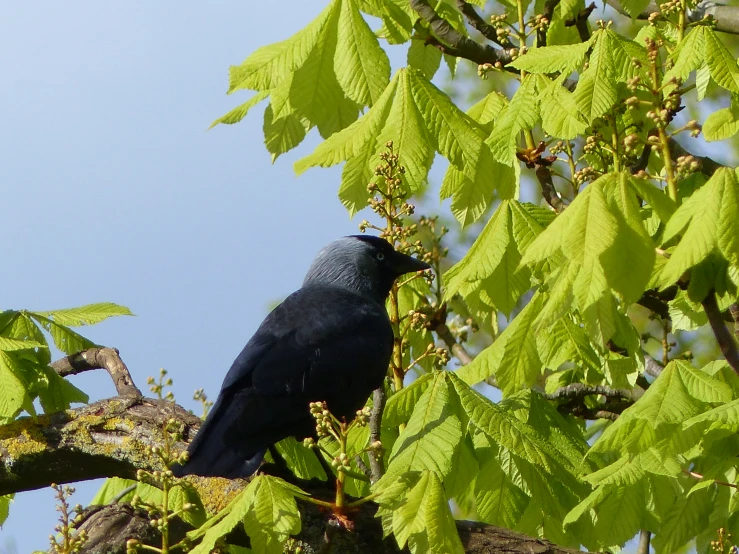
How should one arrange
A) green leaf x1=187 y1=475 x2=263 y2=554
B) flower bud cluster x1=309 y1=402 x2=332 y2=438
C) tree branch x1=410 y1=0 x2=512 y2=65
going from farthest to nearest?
tree branch x1=410 y1=0 x2=512 y2=65 → flower bud cluster x1=309 y1=402 x2=332 y2=438 → green leaf x1=187 y1=475 x2=263 y2=554

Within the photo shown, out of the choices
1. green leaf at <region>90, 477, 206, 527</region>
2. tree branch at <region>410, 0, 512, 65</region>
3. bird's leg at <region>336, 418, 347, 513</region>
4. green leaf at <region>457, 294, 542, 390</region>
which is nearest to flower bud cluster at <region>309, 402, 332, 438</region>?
bird's leg at <region>336, 418, 347, 513</region>

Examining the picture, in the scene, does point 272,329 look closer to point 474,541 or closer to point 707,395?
point 474,541

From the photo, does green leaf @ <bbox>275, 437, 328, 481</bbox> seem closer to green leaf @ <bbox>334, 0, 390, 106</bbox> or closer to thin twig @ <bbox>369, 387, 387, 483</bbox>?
thin twig @ <bbox>369, 387, 387, 483</bbox>

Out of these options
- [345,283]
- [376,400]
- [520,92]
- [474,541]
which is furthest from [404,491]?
[345,283]

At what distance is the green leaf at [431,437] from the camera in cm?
243

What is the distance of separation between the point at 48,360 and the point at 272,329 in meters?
0.94

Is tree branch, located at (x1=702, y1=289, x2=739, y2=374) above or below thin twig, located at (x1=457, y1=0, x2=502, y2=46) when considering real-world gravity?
below

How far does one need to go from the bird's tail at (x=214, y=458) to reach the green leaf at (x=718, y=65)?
2.06 m

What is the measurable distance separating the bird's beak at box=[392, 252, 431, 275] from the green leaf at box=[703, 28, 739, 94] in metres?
2.21

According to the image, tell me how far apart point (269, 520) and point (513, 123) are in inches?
65.7

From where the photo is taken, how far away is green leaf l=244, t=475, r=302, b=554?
229 cm

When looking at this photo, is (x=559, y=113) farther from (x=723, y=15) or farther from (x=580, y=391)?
(x=723, y=15)

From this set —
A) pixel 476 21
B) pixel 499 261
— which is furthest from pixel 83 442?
pixel 476 21

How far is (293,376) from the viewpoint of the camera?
377 cm
